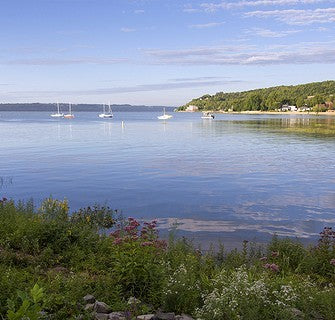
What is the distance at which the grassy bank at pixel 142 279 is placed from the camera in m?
6.81

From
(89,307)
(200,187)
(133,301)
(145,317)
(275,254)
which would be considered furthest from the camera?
(200,187)

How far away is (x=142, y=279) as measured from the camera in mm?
7965

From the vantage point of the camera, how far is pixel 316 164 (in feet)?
115

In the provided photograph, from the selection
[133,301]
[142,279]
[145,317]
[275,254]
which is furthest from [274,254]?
[145,317]

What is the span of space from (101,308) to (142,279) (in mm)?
1233

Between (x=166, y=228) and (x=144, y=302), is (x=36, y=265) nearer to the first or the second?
(x=144, y=302)

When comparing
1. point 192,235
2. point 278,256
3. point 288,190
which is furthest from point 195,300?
point 288,190

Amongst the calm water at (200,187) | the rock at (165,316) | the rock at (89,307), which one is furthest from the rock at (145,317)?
the calm water at (200,187)

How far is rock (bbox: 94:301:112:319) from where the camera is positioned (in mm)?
6910

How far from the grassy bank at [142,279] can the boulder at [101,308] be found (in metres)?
0.12

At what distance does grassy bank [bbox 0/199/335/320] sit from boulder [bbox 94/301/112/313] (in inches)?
4.7

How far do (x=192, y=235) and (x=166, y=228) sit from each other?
1.41 meters

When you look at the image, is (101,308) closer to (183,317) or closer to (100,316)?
(100,316)

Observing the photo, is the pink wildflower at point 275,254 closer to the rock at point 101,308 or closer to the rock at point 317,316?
the rock at point 317,316
